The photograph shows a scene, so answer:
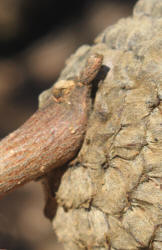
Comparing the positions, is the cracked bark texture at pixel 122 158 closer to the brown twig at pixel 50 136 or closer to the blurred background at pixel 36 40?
the brown twig at pixel 50 136

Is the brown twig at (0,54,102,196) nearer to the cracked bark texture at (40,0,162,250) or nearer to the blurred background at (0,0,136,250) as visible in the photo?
the cracked bark texture at (40,0,162,250)

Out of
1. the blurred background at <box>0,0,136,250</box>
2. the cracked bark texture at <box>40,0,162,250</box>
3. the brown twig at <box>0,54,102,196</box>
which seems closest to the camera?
the cracked bark texture at <box>40,0,162,250</box>

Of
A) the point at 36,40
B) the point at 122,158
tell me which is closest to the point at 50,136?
the point at 122,158

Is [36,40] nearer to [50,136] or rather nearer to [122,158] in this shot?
[50,136]

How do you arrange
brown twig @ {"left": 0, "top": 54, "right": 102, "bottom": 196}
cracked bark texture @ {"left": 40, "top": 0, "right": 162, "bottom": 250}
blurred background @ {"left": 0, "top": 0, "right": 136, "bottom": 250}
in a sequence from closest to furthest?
cracked bark texture @ {"left": 40, "top": 0, "right": 162, "bottom": 250} < brown twig @ {"left": 0, "top": 54, "right": 102, "bottom": 196} < blurred background @ {"left": 0, "top": 0, "right": 136, "bottom": 250}

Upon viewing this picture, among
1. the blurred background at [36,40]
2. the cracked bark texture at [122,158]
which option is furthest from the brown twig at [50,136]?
the blurred background at [36,40]

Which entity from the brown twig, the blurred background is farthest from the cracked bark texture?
the blurred background

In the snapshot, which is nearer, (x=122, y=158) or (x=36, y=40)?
(x=122, y=158)
